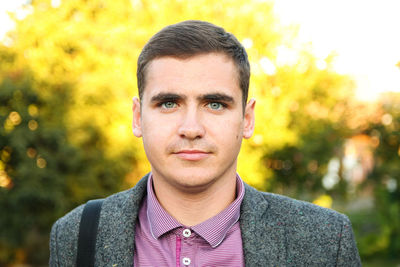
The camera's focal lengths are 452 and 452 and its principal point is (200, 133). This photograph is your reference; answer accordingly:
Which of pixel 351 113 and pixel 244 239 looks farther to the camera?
pixel 351 113

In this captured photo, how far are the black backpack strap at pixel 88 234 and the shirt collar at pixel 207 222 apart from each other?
271 mm

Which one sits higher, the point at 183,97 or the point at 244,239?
the point at 183,97

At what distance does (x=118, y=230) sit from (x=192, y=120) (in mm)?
659

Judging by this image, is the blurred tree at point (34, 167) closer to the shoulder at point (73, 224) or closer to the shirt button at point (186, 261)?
the shoulder at point (73, 224)

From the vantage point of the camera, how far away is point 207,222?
214cm

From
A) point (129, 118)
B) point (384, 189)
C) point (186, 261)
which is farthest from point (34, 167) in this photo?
point (384, 189)

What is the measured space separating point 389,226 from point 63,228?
1033cm

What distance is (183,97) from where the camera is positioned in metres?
2.07

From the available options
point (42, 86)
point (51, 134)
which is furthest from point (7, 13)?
point (51, 134)

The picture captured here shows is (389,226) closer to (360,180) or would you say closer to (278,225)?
(360,180)

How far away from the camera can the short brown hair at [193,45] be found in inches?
83.5

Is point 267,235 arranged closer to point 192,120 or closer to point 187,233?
point 187,233

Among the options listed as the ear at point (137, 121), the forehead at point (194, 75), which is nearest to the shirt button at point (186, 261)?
the ear at point (137, 121)

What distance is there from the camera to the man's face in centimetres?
204
